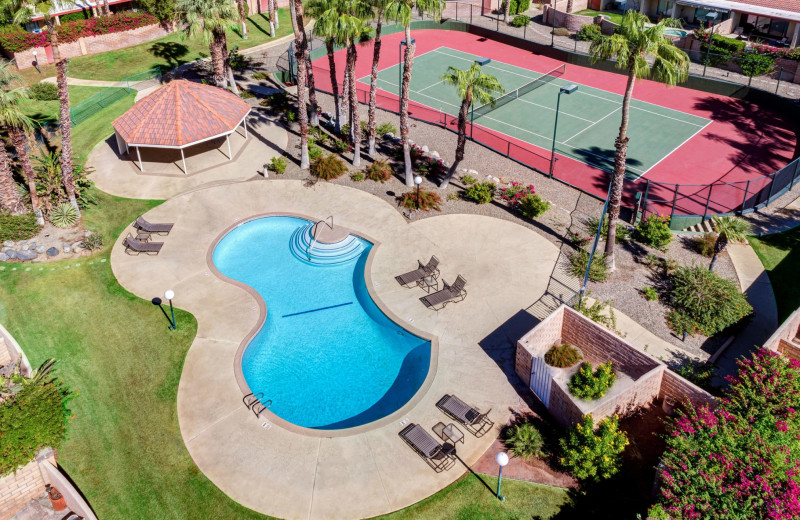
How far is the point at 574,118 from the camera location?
46969 millimetres

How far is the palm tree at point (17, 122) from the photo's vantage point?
3033cm

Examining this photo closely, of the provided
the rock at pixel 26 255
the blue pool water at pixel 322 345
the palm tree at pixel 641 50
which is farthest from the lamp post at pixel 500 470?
the rock at pixel 26 255

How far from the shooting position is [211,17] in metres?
42.0

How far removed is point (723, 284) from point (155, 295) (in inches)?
1019

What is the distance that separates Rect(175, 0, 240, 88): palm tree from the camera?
4203cm

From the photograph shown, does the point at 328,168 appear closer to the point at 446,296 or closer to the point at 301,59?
the point at 301,59

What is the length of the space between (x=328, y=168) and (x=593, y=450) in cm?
2316

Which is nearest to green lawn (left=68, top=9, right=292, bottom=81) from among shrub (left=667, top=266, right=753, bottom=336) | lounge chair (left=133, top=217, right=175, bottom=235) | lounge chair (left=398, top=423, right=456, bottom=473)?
lounge chair (left=133, top=217, right=175, bottom=235)

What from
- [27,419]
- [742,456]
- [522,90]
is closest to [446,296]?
[742,456]

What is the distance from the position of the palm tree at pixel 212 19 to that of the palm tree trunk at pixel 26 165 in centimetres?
1420

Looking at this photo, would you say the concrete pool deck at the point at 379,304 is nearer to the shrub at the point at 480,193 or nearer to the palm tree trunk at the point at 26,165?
the shrub at the point at 480,193

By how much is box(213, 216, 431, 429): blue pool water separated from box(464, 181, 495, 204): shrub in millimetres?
6909

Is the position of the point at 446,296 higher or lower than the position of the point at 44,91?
lower

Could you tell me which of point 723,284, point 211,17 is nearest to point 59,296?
point 211,17
